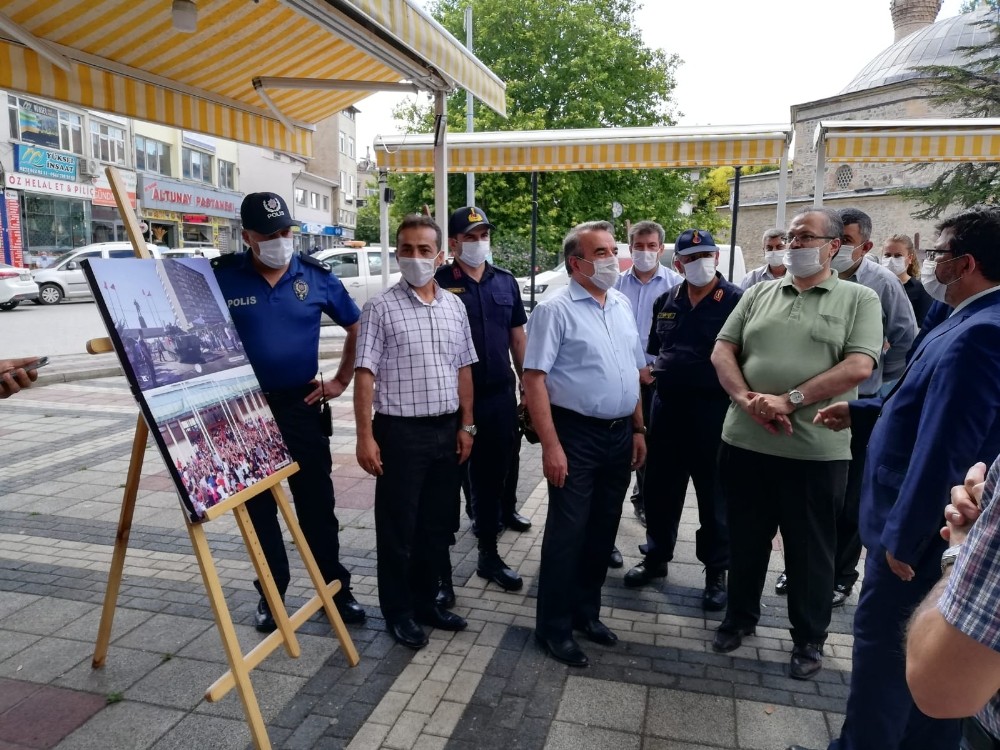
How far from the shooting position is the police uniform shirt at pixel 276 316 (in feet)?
11.1

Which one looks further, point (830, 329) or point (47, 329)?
point (47, 329)

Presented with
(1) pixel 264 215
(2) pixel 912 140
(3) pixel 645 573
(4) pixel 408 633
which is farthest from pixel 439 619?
(2) pixel 912 140

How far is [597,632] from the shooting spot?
3459 mm

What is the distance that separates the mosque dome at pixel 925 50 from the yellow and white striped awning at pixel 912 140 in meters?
36.8

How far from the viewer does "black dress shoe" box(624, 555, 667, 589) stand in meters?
4.09

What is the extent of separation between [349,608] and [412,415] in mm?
1131

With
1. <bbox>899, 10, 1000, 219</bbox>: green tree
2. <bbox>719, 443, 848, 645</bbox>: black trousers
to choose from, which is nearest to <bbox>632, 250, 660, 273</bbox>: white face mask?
<bbox>719, 443, 848, 645</bbox>: black trousers

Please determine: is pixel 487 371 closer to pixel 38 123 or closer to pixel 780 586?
pixel 780 586

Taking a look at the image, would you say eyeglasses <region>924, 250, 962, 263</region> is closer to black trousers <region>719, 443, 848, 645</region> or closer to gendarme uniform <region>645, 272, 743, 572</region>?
black trousers <region>719, 443, 848, 645</region>

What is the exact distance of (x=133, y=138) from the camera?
28.9 meters

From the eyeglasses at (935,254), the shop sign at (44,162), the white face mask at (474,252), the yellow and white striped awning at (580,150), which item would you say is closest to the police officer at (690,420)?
the white face mask at (474,252)

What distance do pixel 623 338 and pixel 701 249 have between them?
93cm

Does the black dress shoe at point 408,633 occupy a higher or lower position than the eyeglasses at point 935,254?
lower

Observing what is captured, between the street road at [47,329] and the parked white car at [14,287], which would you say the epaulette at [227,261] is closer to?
the street road at [47,329]
